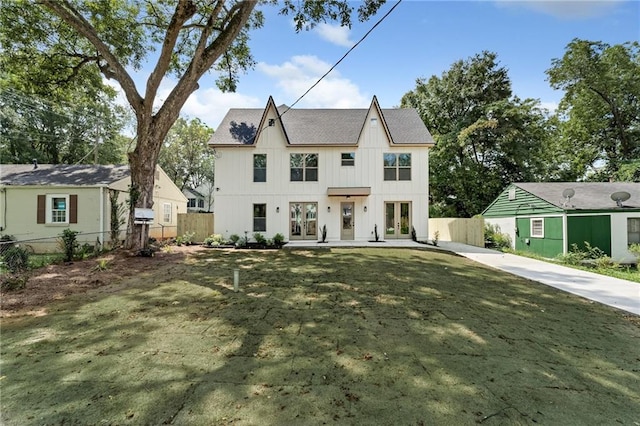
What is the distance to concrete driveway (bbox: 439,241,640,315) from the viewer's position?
647cm

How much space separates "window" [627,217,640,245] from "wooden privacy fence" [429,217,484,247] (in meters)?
5.77

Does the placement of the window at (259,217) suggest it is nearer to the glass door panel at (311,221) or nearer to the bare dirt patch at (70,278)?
the glass door panel at (311,221)

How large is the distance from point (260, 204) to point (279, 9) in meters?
9.02

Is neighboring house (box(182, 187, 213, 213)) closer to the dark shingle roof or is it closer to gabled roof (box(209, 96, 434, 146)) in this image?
gabled roof (box(209, 96, 434, 146))

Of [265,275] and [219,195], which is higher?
[219,195]

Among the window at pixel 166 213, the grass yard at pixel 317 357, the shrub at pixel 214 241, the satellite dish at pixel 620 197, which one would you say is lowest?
the grass yard at pixel 317 357

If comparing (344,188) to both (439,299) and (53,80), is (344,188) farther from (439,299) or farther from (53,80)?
(53,80)

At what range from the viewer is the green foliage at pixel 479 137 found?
75.7 ft

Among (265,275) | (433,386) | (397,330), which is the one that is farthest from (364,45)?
(433,386)

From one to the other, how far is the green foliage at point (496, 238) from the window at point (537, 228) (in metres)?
2.05

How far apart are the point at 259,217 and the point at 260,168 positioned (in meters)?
2.72

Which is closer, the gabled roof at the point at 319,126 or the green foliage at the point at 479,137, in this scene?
the gabled roof at the point at 319,126

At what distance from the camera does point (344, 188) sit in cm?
1538

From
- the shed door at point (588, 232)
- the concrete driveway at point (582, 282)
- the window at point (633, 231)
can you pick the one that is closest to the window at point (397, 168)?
the concrete driveway at point (582, 282)
